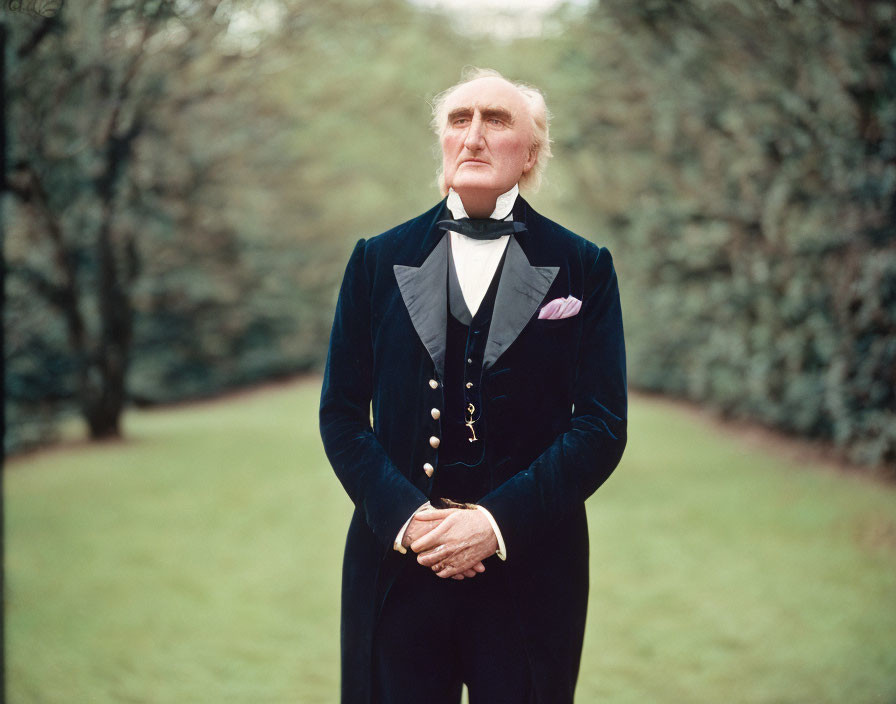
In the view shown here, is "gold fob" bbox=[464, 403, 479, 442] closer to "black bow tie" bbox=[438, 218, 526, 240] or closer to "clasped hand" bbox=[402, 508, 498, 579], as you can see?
"clasped hand" bbox=[402, 508, 498, 579]

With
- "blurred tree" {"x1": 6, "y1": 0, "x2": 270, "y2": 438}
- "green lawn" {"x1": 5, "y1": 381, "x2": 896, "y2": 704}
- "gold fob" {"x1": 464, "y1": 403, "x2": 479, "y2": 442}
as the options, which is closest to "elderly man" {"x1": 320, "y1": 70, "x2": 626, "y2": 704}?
"gold fob" {"x1": 464, "y1": 403, "x2": 479, "y2": 442}

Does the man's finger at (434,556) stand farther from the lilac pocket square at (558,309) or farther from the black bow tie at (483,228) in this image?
the black bow tie at (483,228)

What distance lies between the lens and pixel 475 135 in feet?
6.18

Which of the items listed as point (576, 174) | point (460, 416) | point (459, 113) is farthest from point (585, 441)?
point (576, 174)

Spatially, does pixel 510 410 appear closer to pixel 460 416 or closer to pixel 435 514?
pixel 460 416

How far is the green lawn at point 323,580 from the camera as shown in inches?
154

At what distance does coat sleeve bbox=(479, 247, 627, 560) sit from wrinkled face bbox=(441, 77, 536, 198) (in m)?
0.31

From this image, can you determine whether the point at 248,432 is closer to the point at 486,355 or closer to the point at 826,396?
the point at 826,396

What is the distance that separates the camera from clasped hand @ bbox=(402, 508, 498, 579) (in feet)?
5.94

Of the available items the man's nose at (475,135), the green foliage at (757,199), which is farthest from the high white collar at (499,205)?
the green foliage at (757,199)

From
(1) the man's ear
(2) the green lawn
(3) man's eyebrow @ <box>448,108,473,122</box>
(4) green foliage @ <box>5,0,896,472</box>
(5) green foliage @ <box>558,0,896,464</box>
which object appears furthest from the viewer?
(5) green foliage @ <box>558,0,896,464</box>

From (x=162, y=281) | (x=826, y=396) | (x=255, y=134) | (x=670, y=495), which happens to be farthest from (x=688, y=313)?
(x=162, y=281)

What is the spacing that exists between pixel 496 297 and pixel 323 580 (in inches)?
151

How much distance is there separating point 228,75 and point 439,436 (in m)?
9.70
